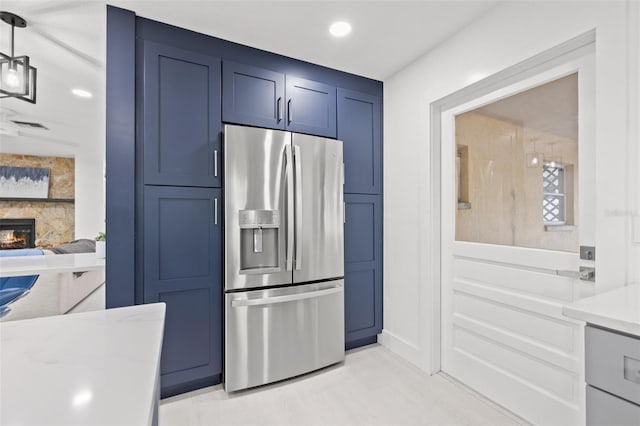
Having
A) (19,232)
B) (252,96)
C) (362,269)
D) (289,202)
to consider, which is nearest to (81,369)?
(289,202)

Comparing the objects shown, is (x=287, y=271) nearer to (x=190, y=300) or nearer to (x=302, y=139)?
(x=190, y=300)

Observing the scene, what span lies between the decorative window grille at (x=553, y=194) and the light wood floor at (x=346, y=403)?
1.19 metres

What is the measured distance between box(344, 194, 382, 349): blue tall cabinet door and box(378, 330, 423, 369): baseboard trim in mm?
80

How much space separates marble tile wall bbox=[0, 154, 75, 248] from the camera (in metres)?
5.90

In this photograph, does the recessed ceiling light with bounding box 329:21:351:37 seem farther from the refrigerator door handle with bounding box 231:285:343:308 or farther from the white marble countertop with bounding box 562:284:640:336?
the white marble countertop with bounding box 562:284:640:336

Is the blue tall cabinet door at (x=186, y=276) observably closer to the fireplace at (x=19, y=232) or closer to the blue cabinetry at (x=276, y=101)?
the blue cabinetry at (x=276, y=101)

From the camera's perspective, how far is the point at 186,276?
6.85 feet

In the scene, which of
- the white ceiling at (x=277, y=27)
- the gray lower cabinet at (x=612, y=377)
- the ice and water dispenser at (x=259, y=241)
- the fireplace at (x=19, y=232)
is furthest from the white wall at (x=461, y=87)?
the fireplace at (x=19, y=232)

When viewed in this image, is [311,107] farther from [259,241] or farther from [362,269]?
[362,269]

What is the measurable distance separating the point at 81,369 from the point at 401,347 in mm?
2448

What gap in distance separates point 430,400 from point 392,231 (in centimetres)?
130

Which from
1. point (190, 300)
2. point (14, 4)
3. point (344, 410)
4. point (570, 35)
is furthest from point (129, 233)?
point (570, 35)

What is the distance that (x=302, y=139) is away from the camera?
2293 mm

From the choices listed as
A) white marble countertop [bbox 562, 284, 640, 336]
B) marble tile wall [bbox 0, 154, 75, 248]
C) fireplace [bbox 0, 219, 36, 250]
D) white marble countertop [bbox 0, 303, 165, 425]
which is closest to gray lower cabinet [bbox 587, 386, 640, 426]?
white marble countertop [bbox 562, 284, 640, 336]
